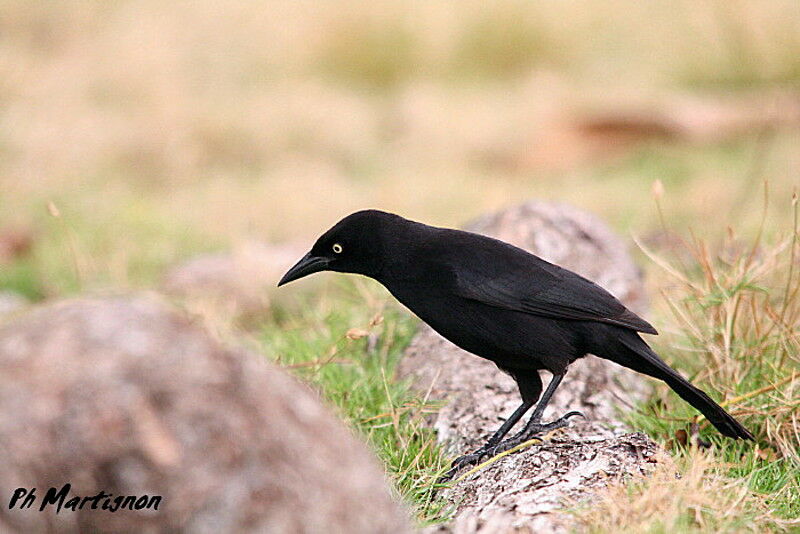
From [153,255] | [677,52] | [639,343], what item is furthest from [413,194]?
[677,52]

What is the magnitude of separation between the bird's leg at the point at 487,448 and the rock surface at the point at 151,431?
1369mm

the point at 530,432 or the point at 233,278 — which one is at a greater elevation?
the point at 530,432

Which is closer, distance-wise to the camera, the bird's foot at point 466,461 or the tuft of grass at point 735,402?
the tuft of grass at point 735,402

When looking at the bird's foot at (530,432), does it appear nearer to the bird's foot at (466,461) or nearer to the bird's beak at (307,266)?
the bird's foot at (466,461)

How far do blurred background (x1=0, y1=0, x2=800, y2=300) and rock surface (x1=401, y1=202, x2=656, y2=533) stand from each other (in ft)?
6.80

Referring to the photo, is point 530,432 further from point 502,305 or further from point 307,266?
point 307,266

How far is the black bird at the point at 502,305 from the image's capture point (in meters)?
3.50

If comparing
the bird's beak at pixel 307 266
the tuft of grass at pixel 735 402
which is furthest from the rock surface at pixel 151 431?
the bird's beak at pixel 307 266

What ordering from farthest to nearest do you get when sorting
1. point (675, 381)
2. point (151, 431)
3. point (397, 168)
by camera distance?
1. point (397, 168)
2. point (675, 381)
3. point (151, 431)

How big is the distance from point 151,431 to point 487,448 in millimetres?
1791

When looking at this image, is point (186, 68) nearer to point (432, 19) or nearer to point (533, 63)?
point (432, 19)

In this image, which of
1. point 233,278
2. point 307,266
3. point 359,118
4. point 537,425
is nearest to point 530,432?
point 537,425

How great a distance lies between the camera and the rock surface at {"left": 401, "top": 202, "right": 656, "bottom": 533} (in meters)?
3.00

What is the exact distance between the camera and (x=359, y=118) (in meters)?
13.5
